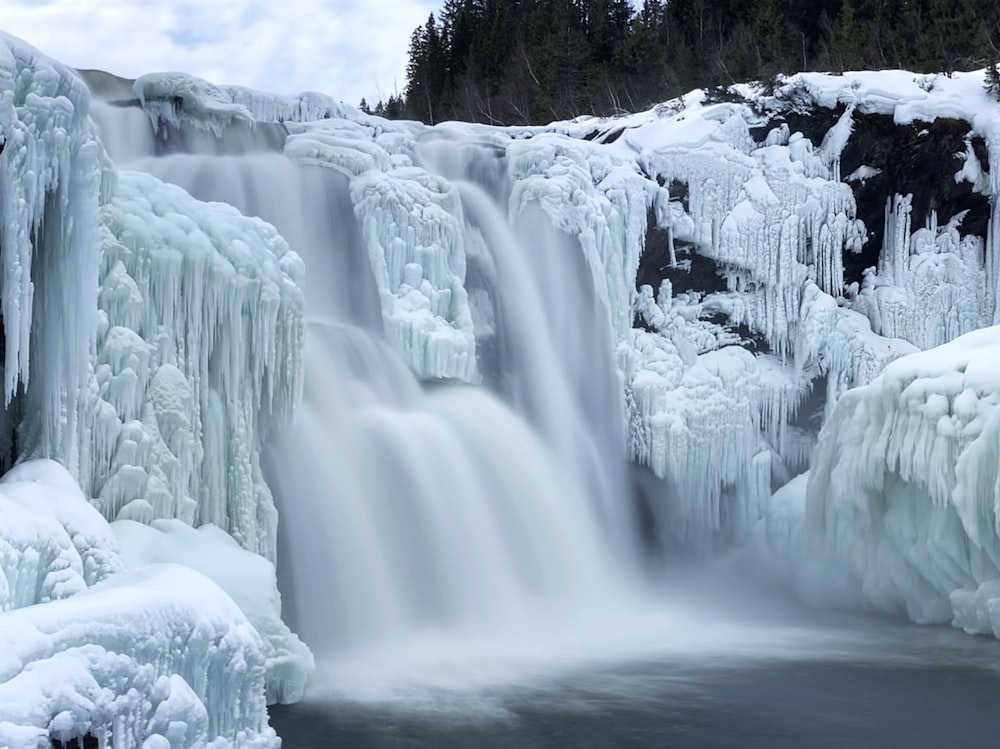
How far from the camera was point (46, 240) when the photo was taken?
6.73m

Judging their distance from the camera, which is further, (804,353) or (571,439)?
(804,353)

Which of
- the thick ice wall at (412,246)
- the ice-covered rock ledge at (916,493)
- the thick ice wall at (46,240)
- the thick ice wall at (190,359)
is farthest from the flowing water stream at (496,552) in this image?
the thick ice wall at (46,240)

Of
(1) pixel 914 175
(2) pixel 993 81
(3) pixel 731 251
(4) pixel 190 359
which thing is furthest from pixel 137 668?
(2) pixel 993 81

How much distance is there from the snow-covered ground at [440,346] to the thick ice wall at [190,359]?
0.02 meters

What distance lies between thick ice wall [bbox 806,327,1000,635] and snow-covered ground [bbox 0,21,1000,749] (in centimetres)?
3

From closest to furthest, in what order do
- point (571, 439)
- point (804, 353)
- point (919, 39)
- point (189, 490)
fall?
point (189, 490) < point (571, 439) < point (804, 353) < point (919, 39)

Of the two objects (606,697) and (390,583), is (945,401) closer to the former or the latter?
(606,697)

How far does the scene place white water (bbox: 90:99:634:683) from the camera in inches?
364

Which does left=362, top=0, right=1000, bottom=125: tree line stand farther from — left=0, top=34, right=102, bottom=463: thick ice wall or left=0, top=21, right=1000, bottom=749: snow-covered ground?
left=0, top=34, right=102, bottom=463: thick ice wall

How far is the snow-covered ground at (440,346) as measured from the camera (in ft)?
18.0

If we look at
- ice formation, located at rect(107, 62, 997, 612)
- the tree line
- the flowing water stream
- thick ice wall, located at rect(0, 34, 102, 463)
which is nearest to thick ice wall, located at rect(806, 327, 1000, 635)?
the flowing water stream

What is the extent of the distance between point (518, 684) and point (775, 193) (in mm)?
7745

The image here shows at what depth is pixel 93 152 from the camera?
6.88 m

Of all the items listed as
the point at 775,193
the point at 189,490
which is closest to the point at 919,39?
the point at 775,193
